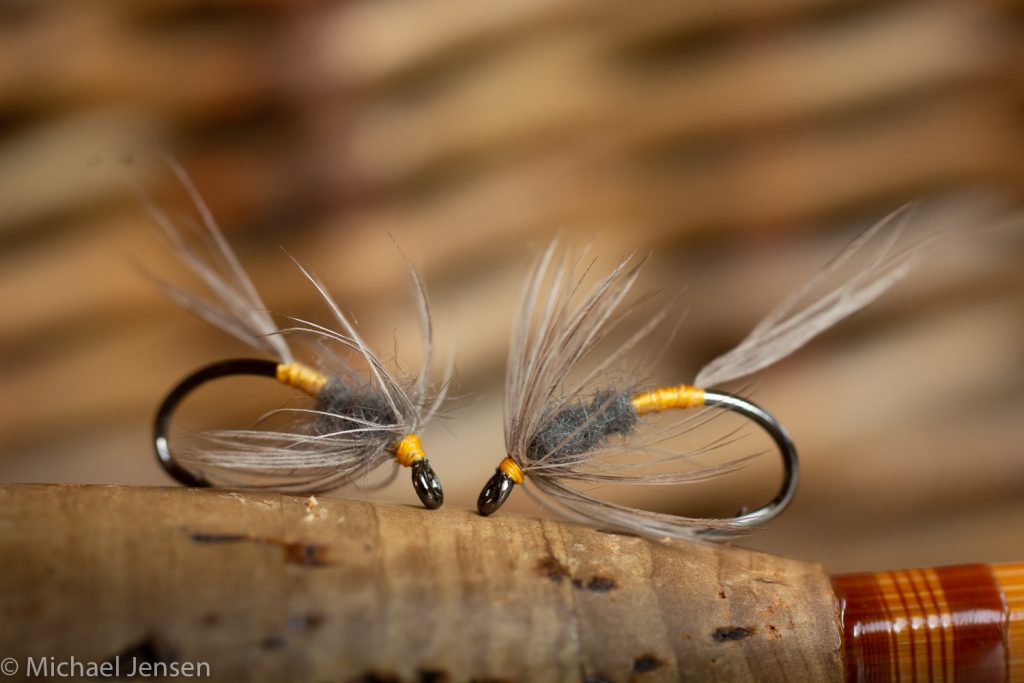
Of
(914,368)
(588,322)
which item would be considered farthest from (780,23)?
(588,322)

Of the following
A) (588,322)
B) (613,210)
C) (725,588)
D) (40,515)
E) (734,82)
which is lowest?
(725,588)

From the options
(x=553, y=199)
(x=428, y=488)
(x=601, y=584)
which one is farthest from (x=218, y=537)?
(x=553, y=199)

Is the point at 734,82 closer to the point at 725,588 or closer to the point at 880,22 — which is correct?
the point at 880,22

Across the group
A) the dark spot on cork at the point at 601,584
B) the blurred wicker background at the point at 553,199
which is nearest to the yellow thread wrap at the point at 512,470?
the dark spot on cork at the point at 601,584

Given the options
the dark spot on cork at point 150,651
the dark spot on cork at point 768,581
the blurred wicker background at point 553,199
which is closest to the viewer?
the dark spot on cork at point 150,651

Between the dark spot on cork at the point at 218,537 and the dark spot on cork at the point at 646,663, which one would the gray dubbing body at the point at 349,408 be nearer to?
the dark spot on cork at the point at 218,537

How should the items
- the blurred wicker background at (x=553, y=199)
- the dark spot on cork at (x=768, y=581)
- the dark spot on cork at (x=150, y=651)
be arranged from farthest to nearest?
the blurred wicker background at (x=553, y=199) → the dark spot on cork at (x=768, y=581) → the dark spot on cork at (x=150, y=651)

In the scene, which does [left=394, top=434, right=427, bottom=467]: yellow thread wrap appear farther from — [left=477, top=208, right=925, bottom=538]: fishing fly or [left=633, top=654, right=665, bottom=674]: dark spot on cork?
[left=633, top=654, right=665, bottom=674]: dark spot on cork
